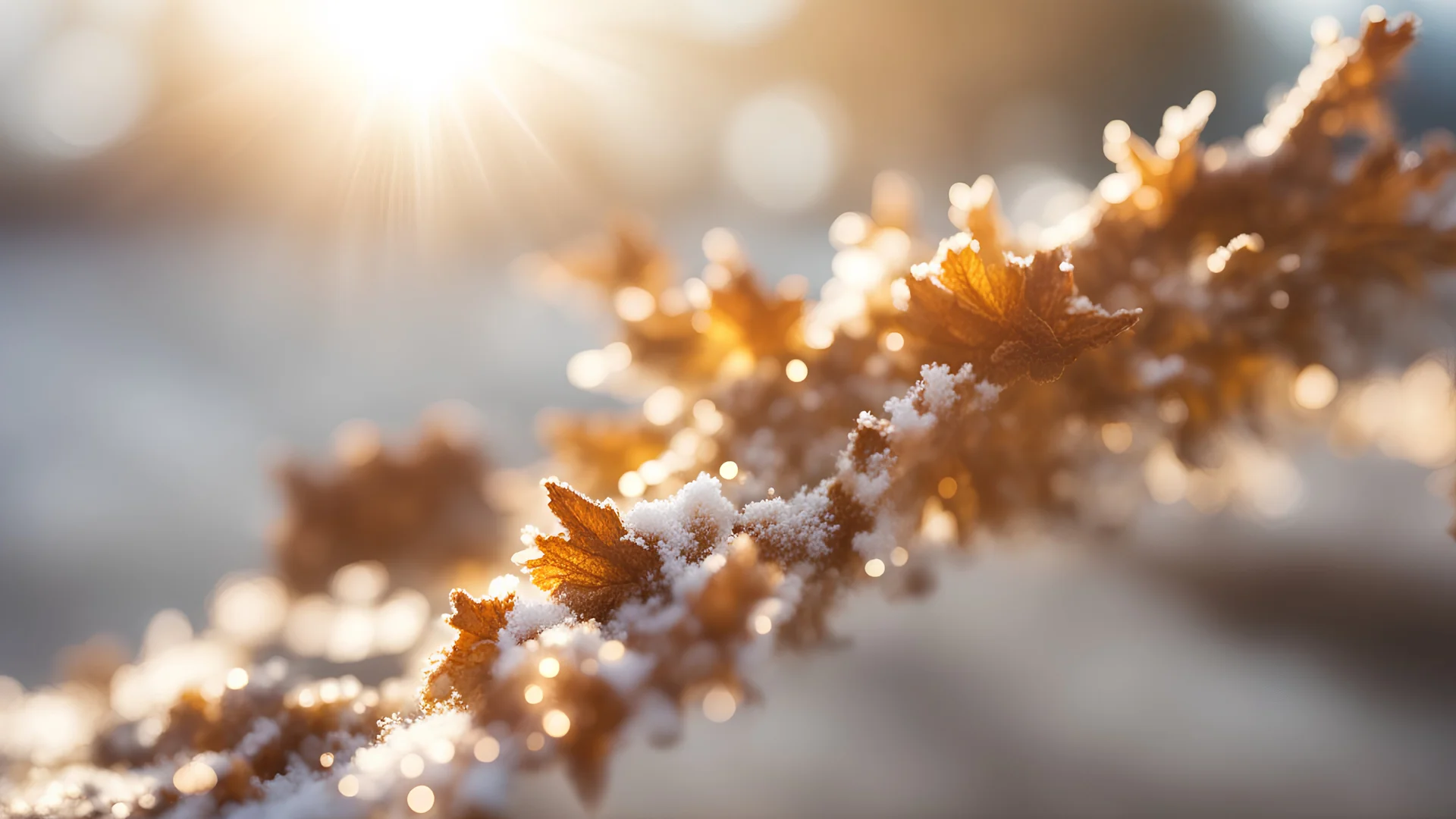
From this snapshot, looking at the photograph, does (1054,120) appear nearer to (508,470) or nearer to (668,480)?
(508,470)

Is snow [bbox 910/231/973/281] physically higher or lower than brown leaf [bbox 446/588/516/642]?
higher

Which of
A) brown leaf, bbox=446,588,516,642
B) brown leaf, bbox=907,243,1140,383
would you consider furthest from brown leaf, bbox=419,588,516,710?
brown leaf, bbox=907,243,1140,383

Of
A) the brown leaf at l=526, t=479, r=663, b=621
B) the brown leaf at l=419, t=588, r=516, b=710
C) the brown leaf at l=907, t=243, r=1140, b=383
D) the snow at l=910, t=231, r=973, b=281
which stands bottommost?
the brown leaf at l=419, t=588, r=516, b=710

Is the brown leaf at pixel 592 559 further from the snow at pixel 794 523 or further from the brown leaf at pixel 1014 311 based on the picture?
Result: the brown leaf at pixel 1014 311

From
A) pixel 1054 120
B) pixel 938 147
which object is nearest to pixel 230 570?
pixel 938 147

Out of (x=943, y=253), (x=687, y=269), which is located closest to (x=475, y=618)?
(x=943, y=253)

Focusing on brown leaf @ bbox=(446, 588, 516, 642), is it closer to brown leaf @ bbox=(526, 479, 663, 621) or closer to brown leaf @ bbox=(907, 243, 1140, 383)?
brown leaf @ bbox=(526, 479, 663, 621)
